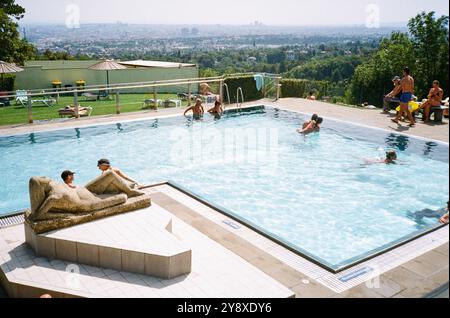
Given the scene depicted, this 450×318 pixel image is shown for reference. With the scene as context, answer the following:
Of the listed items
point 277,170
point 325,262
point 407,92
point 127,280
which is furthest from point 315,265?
point 407,92

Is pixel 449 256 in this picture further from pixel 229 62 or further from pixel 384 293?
pixel 229 62

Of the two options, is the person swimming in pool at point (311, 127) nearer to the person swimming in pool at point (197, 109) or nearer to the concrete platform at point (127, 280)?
the person swimming in pool at point (197, 109)

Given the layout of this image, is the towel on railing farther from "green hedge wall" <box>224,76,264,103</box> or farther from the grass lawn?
the grass lawn

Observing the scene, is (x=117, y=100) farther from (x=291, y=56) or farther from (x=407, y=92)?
(x=291, y=56)

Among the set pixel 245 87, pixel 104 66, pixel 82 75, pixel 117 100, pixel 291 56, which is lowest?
pixel 117 100

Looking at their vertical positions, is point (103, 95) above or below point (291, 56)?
below

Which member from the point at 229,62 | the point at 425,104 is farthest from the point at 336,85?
the point at 425,104

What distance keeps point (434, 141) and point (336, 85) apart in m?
69.1

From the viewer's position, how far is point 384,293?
4703 millimetres

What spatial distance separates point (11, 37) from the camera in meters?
25.2

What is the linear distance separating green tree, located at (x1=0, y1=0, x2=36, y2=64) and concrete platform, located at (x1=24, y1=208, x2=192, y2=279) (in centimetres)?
2291

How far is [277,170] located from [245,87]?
7.93 m
